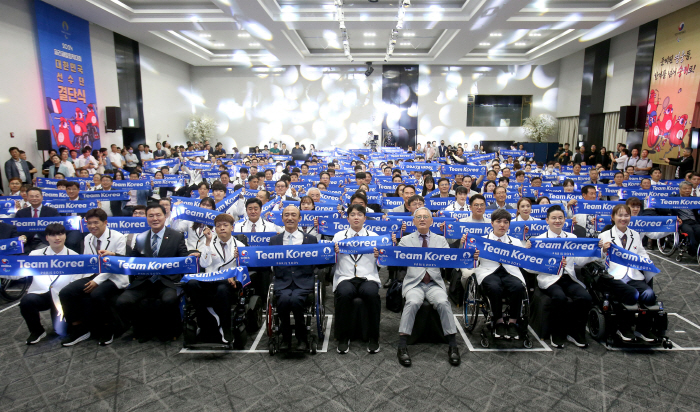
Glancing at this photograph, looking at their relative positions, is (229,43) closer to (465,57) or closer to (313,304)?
(465,57)

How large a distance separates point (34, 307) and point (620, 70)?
19.6 metres

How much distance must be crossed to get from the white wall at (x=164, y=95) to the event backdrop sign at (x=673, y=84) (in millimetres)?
19979

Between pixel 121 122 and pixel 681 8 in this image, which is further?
pixel 121 122

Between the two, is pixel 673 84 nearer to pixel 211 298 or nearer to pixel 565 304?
pixel 565 304

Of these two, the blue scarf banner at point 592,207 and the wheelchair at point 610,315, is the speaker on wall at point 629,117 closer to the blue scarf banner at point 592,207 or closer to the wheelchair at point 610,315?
the blue scarf banner at point 592,207

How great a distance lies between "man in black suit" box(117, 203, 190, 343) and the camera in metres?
4.09

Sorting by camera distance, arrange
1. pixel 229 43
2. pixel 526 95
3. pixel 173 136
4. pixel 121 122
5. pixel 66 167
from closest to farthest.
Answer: pixel 66 167 → pixel 121 122 → pixel 229 43 → pixel 173 136 → pixel 526 95

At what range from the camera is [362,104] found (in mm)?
23453

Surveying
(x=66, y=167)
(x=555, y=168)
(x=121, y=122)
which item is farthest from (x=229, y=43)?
(x=555, y=168)

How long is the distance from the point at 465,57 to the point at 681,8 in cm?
970

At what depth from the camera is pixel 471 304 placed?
4.40 metres

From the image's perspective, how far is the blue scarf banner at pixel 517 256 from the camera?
13.1 ft

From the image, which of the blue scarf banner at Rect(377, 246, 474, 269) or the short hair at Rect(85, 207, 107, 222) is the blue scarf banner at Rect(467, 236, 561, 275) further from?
the short hair at Rect(85, 207, 107, 222)

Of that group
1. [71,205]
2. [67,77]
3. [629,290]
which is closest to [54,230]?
[71,205]
